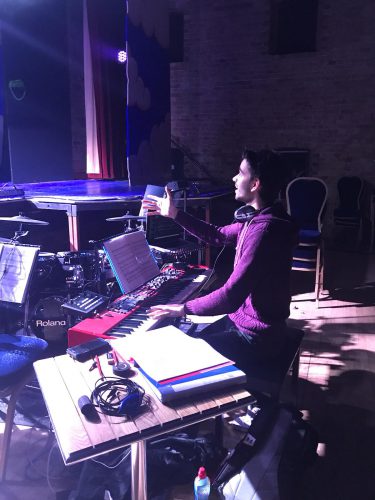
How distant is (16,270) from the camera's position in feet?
8.25

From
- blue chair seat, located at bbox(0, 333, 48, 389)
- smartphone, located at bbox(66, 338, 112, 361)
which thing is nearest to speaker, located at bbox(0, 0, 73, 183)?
blue chair seat, located at bbox(0, 333, 48, 389)

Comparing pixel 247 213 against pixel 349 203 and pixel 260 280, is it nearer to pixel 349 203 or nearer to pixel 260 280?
pixel 260 280

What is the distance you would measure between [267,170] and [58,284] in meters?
1.63

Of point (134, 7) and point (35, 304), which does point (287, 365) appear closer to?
point (35, 304)

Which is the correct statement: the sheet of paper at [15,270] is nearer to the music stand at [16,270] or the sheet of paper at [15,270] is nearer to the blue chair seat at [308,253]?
the music stand at [16,270]

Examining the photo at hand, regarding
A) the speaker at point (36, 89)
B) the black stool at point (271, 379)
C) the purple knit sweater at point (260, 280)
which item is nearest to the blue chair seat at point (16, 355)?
the purple knit sweater at point (260, 280)

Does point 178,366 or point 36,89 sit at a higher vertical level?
point 36,89

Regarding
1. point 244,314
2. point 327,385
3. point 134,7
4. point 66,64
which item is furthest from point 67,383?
point 66,64

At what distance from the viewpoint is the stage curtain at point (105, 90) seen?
7301 mm

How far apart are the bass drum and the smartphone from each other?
1.28 m

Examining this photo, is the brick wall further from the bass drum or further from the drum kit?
the bass drum

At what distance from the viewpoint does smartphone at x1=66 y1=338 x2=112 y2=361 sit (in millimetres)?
1650

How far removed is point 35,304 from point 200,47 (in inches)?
253

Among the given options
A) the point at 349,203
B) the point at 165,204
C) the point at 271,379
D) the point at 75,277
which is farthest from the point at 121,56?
the point at 271,379
